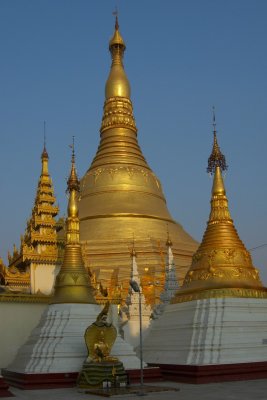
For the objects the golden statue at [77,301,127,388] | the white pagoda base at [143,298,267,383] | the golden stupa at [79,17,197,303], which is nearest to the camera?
the golden statue at [77,301,127,388]

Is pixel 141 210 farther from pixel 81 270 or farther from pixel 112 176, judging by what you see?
pixel 81 270

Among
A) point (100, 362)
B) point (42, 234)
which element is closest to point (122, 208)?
point (42, 234)

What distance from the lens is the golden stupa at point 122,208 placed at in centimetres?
3297

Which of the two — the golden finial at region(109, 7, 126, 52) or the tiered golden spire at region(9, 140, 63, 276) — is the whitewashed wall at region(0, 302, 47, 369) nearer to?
the tiered golden spire at region(9, 140, 63, 276)

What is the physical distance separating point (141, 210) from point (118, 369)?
68.3 ft

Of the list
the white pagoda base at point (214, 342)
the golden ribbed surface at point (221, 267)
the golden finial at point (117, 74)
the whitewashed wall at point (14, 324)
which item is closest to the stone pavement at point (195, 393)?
the white pagoda base at point (214, 342)

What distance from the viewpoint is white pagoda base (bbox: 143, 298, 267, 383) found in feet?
56.9

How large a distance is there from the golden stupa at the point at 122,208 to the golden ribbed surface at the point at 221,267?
971 cm

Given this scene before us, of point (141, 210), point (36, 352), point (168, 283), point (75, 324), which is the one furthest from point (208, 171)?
point (141, 210)

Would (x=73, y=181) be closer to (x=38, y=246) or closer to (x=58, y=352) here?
(x=38, y=246)

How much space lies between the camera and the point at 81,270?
20.9m

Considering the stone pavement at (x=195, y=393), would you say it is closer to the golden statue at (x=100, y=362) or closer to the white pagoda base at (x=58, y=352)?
the golden statue at (x=100, y=362)

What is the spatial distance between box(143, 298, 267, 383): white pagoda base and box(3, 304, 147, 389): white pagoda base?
5.01 ft

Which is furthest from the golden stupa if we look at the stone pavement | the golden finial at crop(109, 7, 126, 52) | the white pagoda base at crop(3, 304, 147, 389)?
the stone pavement
